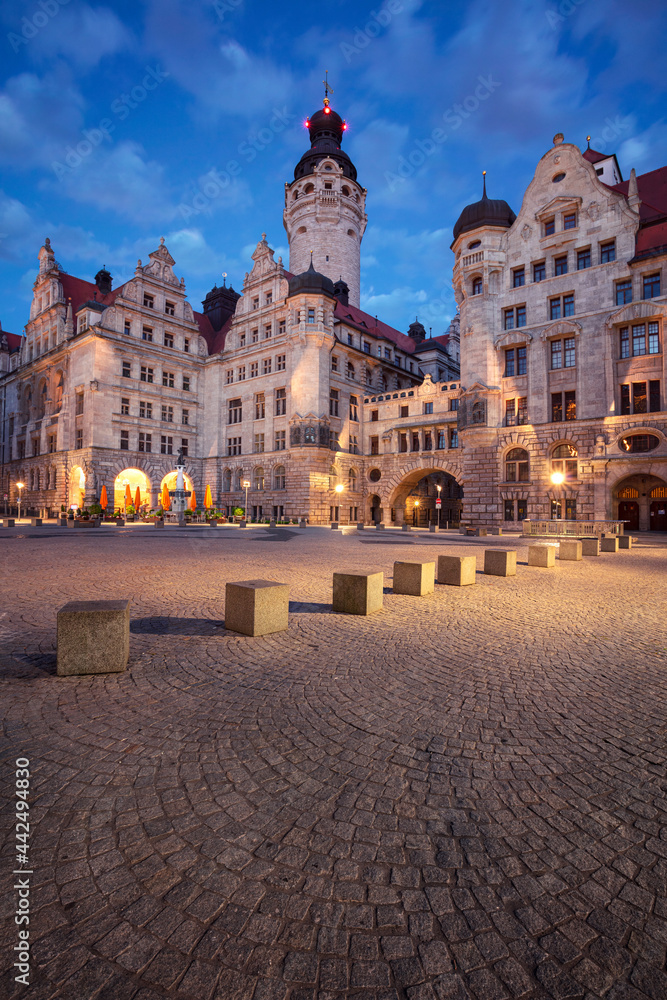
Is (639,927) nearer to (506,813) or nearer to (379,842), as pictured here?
(506,813)

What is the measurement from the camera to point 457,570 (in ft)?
31.9

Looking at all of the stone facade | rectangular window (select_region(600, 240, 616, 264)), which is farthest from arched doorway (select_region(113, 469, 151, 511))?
rectangular window (select_region(600, 240, 616, 264))

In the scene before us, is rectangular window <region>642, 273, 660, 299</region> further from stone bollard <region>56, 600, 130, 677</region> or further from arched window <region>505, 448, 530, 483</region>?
stone bollard <region>56, 600, 130, 677</region>

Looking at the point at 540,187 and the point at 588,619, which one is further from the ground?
the point at 540,187

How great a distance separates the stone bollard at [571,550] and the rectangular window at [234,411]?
117 ft

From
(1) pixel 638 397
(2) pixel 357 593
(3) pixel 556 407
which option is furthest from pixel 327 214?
(2) pixel 357 593

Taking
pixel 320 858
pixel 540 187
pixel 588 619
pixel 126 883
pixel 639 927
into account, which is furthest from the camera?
pixel 540 187

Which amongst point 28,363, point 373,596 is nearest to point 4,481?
point 28,363

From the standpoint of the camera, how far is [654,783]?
284 cm

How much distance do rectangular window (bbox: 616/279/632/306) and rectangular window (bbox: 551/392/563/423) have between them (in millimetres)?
6399

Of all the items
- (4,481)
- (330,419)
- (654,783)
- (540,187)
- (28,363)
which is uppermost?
(540,187)

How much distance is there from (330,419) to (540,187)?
22.6 meters

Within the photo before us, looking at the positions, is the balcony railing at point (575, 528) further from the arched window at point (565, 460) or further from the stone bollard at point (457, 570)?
the stone bollard at point (457, 570)

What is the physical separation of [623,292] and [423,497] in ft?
80.5
